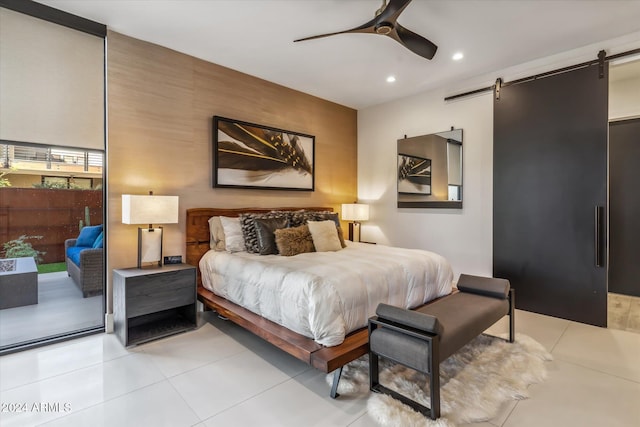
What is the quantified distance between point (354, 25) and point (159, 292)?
3.21 m

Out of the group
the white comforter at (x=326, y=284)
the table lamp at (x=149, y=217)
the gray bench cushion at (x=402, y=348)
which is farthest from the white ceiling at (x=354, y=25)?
the gray bench cushion at (x=402, y=348)

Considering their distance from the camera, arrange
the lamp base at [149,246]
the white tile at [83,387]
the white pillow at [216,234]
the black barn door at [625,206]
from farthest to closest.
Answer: the black barn door at [625,206], the white pillow at [216,234], the lamp base at [149,246], the white tile at [83,387]

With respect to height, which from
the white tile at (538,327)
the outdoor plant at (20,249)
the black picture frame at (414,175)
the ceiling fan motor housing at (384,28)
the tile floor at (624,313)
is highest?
the ceiling fan motor housing at (384,28)

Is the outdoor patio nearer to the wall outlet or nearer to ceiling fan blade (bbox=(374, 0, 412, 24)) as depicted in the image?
the wall outlet

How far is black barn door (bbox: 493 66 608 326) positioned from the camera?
333 cm

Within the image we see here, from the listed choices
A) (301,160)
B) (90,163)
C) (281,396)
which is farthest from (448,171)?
(90,163)

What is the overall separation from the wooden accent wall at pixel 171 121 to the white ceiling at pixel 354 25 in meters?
0.21

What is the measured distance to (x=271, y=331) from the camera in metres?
2.44

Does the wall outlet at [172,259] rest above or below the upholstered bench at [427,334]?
above

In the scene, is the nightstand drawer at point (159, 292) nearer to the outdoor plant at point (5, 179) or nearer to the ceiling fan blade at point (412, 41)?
the outdoor plant at point (5, 179)

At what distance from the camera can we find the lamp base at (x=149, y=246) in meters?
3.17

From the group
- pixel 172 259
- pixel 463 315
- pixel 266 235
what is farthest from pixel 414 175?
pixel 172 259

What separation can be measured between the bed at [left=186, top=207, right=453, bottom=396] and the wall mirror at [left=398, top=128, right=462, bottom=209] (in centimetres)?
155

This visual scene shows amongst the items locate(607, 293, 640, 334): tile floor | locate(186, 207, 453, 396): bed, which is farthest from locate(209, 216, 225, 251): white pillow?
locate(607, 293, 640, 334): tile floor
